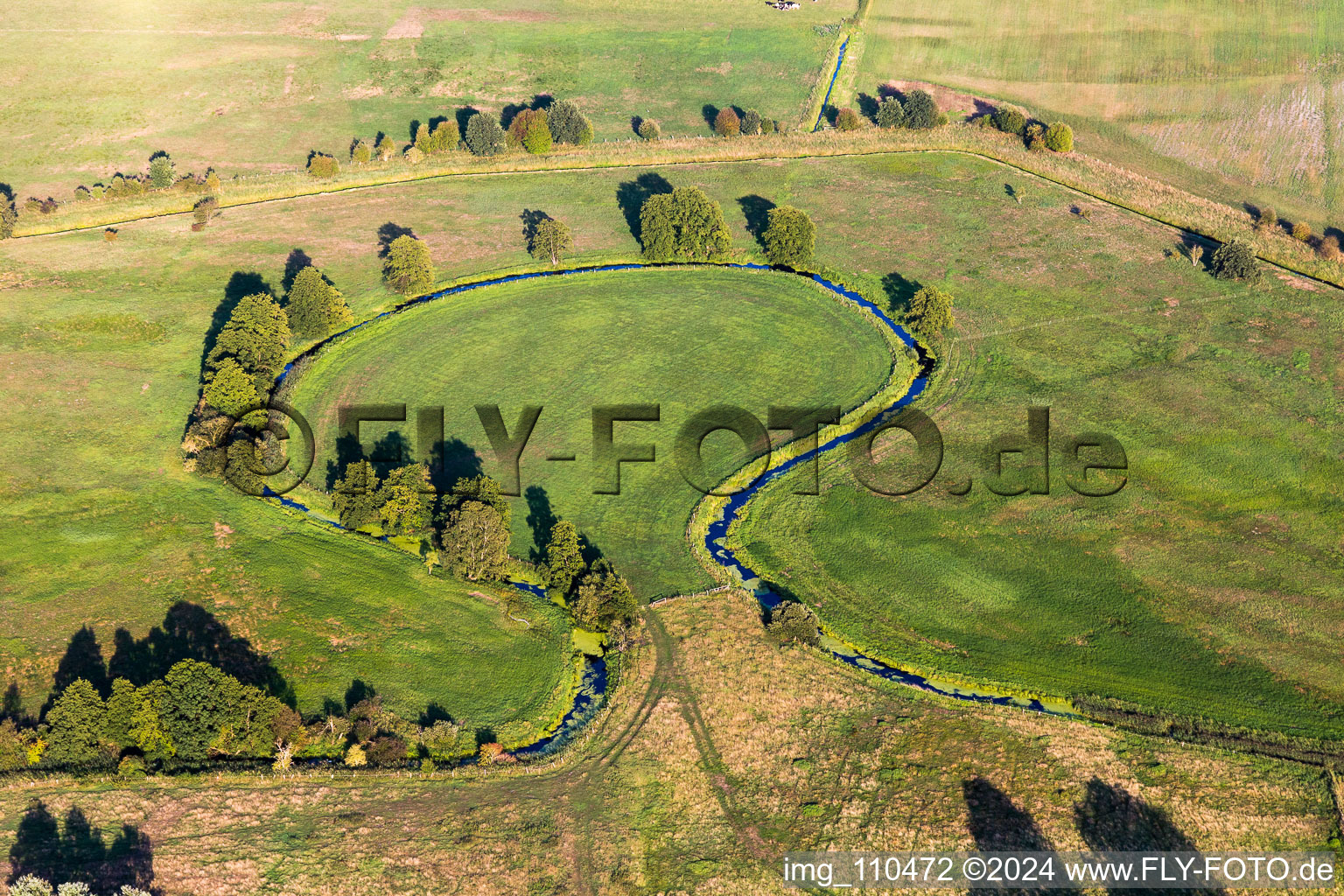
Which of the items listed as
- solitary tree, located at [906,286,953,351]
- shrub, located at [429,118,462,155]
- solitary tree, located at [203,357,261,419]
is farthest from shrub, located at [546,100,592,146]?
solitary tree, located at [203,357,261,419]

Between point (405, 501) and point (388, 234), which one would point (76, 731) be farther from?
point (388, 234)

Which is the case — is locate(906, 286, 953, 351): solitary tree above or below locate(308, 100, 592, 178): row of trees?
below

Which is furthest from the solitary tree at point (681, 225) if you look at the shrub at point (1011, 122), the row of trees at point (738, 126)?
the shrub at point (1011, 122)

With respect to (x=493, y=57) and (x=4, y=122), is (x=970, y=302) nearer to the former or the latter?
(x=493, y=57)

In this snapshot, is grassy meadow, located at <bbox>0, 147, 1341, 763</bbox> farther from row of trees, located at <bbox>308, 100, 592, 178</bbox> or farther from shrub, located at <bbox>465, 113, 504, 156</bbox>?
row of trees, located at <bbox>308, 100, 592, 178</bbox>

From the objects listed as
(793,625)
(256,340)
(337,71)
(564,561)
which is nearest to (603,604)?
(564,561)

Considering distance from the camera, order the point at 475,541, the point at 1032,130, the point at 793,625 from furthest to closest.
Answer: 1. the point at 1032,130
2. the point at 475,541
3. the point at 793,625

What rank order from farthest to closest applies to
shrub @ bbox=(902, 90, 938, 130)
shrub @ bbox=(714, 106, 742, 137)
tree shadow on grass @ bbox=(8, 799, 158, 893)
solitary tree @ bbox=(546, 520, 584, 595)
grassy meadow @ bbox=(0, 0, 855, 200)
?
1. shrub @ bbox=(902, 90, 938, 130)
2. shrub @ bbox=(714, 106, 742, 137)
3. grassy meadow @ bbox=(0, 0, 855, 200)
4. solitary tree @ bbox=(546, 520, 584, 595)
5. tree shadow on grass @ bbox=(8, 799, 158, 893)
